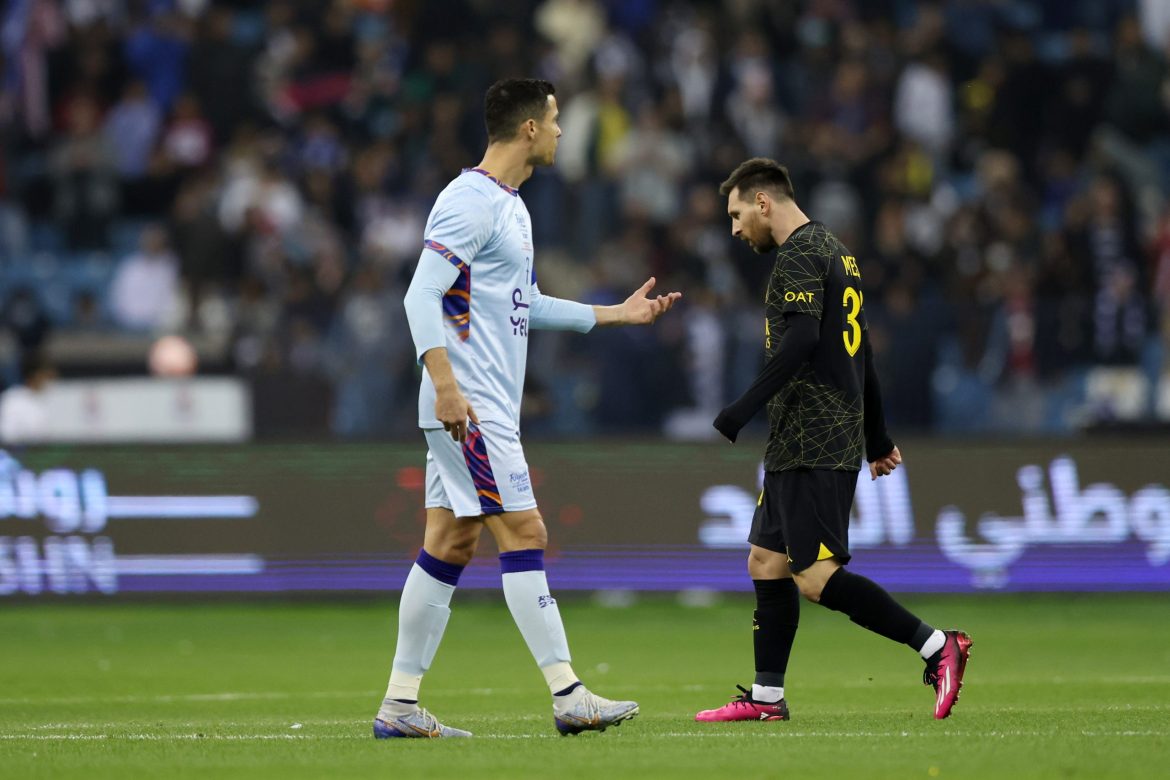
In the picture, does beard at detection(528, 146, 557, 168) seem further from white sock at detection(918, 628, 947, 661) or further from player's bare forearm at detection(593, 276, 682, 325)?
white sock at detection(918, 628, 947, 661)

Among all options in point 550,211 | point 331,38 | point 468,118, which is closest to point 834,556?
point 550,211

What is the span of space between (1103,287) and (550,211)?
5.69m

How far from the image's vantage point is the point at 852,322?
8281 millimetres

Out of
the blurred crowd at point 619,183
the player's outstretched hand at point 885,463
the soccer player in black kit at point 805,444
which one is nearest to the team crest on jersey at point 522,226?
the soccer player in black kit at point 805,444

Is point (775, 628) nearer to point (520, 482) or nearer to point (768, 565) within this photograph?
point (768, 565)

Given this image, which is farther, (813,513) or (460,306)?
(813,513)

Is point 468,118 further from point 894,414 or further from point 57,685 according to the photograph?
point 57,685

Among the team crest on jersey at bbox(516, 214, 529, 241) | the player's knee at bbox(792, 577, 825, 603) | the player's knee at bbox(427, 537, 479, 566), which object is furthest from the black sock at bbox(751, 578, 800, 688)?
the team crest on jersey at bbox(516, 214, 529, 241)

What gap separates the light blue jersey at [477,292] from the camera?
24.6 feet

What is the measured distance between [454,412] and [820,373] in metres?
1.81

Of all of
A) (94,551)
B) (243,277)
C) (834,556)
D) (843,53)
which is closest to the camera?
(834,556)

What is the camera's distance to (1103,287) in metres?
18.3

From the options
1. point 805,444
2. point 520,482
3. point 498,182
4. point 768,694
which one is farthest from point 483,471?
point 768,694

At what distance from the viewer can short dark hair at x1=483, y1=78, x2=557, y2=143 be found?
7.80 meters
